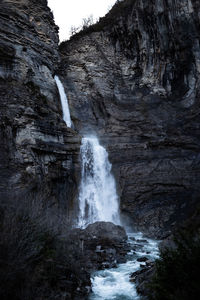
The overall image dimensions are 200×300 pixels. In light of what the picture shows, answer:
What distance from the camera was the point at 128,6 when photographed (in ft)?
→ 104

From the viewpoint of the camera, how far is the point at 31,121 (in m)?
18.8

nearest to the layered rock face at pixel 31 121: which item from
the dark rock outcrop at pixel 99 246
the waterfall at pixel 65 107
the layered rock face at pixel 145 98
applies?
the waterfall at pixel 65 107

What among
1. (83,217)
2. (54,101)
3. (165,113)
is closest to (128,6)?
(165,113)

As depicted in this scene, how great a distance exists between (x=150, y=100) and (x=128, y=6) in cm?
1255

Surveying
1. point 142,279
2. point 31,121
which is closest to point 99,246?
point 142,279

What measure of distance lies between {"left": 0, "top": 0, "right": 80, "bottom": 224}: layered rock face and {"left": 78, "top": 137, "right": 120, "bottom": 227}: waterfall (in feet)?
3.50

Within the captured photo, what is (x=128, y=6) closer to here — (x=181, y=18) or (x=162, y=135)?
(x=181, y=18)

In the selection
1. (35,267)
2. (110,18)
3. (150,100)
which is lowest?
(35,267)

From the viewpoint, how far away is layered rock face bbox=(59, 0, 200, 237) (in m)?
22.7

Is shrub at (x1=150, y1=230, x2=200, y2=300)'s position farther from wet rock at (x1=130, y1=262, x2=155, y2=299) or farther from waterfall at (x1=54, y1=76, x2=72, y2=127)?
waterfall at (x1=54, y1=76, x2=72, y2=127)

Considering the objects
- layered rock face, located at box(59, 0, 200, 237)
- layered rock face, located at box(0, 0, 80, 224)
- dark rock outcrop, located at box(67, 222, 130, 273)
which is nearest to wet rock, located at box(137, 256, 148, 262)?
dark rock outcrop, located at box(67, 222, 130, 273)

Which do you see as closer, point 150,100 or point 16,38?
point 16,38

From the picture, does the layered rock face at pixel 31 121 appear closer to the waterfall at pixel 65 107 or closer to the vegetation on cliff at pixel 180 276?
the waterfall at pixel 65 107

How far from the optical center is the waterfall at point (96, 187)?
71.3 feet
